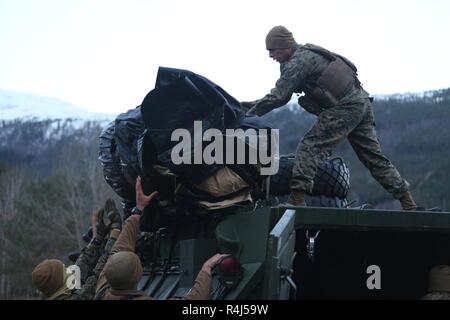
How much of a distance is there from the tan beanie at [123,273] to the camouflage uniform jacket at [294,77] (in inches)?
69.5

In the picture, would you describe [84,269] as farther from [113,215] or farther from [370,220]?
[370,220]

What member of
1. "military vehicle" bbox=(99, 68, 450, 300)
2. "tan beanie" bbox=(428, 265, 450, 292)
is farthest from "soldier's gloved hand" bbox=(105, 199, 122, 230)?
"tan beanie" bbox=(428, 265, 450, 292)

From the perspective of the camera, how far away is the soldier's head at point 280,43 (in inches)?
287

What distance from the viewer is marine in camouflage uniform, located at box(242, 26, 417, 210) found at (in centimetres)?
714

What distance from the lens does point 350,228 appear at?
5766 millimetres

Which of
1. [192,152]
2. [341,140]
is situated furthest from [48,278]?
[341,140]

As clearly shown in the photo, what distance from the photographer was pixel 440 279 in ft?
20.7

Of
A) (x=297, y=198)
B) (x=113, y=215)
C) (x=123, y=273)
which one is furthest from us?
(x=113, y=215)

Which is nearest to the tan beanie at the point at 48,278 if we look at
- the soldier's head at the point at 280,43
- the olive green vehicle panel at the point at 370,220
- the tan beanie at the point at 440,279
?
the olive green vehicle panel at the point at 370,220

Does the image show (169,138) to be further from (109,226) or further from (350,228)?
(109,226)

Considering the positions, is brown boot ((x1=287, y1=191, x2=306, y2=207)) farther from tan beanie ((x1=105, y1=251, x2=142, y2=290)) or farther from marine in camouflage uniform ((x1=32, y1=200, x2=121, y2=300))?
tan beanie ((x1=105, y1=251, x2=142, y2=290))

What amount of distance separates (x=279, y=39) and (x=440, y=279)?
2039 mm

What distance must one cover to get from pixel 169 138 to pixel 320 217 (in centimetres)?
121

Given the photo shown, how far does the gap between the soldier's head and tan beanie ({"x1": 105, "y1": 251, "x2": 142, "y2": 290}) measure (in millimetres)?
2169
